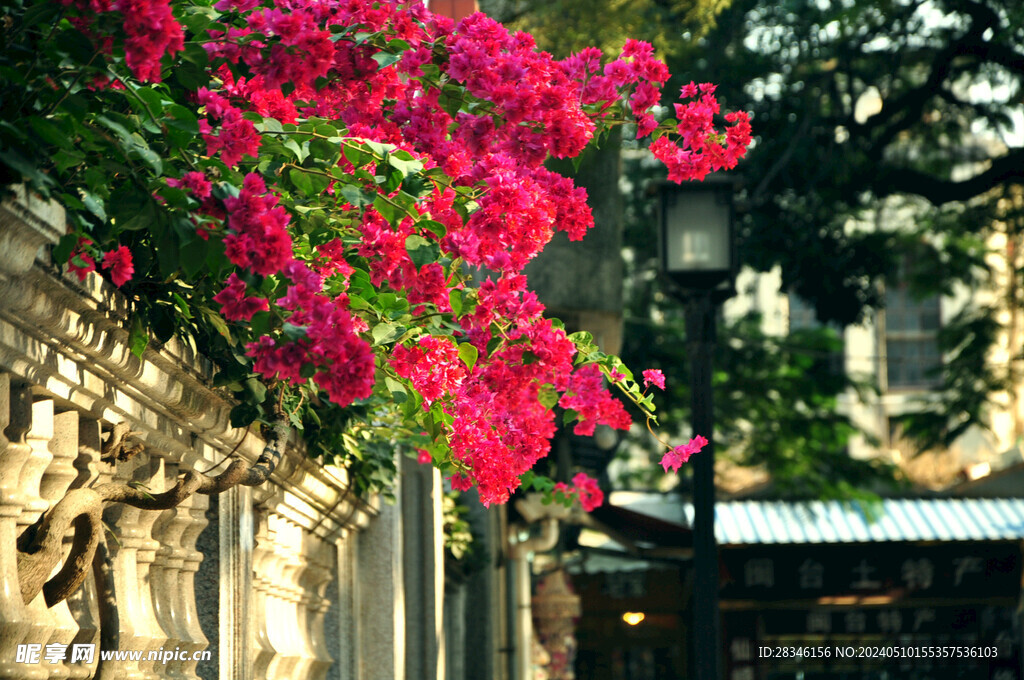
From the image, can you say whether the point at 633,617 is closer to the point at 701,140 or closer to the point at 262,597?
the point at 262,597

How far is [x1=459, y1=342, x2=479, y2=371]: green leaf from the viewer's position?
131 inches

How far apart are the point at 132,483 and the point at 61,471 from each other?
44cm

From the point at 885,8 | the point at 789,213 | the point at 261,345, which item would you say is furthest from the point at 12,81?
the point at 789,213

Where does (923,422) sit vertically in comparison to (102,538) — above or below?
above

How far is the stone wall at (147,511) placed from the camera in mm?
2404

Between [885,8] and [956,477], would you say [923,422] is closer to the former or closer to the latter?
[885,8]

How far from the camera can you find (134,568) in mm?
3252

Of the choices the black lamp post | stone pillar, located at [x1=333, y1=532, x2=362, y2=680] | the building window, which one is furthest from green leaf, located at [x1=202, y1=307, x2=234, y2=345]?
the building window

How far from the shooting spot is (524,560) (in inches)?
548

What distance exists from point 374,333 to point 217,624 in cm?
123

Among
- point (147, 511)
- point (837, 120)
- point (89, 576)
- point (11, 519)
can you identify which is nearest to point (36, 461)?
point (11, 519)

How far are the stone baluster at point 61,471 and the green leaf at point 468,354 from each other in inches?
39.6

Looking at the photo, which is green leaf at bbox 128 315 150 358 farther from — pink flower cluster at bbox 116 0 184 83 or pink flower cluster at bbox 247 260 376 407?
pink flower cluster at bbox 116 0 184 83

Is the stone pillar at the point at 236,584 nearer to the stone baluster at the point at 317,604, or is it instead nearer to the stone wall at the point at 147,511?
the stone wall at the point at 147,511
